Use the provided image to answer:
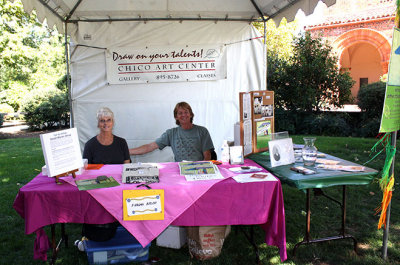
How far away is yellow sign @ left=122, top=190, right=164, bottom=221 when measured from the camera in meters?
2.18

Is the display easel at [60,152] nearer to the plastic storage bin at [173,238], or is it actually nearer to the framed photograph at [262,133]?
the plastic storage bin at [173,238]

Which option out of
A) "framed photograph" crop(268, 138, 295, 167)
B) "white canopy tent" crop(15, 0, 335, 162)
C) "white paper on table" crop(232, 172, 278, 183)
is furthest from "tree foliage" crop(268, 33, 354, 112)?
"white paper on table" crop(232, 172, 278, 183)

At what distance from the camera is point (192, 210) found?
7.41 feet

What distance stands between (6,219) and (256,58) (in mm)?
3685

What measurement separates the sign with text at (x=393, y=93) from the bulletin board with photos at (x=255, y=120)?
41.5 inches

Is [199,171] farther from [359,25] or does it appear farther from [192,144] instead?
[359,25]

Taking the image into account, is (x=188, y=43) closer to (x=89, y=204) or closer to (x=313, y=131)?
(x=89, y=204)

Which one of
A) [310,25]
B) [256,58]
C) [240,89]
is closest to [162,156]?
[240,89]

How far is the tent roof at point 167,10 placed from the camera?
3646mm

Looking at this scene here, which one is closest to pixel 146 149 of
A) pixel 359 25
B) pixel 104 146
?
pixel 104 146

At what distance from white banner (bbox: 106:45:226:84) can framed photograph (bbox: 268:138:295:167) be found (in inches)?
66.7

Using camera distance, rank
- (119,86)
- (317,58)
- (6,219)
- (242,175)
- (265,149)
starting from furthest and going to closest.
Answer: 1. (317,58)
2. (119,86)
3. (6,219)
4. (265,149)
5. (242,175)

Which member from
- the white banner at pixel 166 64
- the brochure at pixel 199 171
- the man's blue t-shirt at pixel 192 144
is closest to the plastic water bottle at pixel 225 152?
the brochure at pixel 199 171

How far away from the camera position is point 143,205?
2193mm
